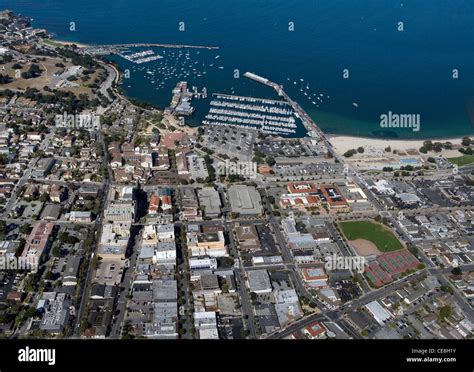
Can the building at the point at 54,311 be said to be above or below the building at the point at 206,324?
above

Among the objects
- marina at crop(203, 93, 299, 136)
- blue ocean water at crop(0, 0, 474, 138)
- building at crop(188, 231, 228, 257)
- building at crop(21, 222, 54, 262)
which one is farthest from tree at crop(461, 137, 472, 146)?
building at crop(21, 222, 54, 262)

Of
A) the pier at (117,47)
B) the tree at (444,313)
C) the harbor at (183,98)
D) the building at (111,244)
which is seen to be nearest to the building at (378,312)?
the tree at (444,313)

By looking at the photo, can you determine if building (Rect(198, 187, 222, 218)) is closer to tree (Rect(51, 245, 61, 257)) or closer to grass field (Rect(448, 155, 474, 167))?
tree (Rect(51, 245, 61, 257))

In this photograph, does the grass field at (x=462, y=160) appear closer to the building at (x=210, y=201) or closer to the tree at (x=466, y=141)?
the tree at (x=466, y=141)

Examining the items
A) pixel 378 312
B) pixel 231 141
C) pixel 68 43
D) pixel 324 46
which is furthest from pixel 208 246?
pixel 324 46

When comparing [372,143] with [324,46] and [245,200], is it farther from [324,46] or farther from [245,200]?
[324,46]
